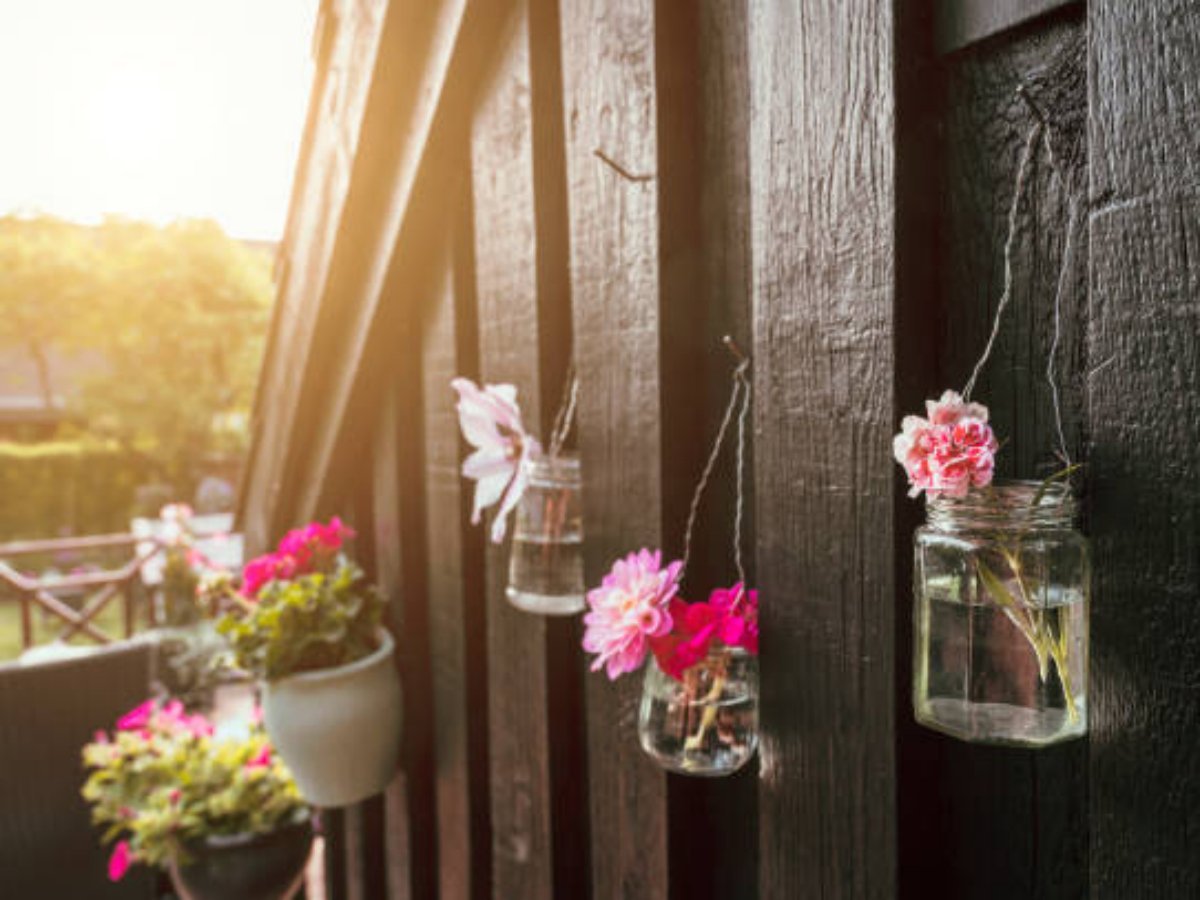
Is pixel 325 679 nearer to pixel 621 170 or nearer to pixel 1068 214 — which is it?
pixel 621 170

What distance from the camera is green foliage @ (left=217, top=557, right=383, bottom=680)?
1.59 metres

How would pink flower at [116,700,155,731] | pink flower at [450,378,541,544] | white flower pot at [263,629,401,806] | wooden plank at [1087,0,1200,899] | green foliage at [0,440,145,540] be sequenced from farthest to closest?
green foliage at [0,440,145,540] < pink flower at [116,700,155,731] < white flower pot at [263,629,401,806] < pink flower at [450,378,541,544] < wooden plank at [1087,0,1200,899]

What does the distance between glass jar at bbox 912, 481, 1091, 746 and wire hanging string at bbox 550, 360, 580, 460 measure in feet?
1.93

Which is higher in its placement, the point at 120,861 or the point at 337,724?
the point at 337,724

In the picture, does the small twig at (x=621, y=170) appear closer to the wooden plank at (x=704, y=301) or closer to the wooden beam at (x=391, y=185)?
the wooden plank at (x=704, y=301)

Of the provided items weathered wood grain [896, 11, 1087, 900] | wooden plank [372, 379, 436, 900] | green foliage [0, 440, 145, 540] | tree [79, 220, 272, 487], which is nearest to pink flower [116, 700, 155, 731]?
wooden plank [372, 379, 436, 900]

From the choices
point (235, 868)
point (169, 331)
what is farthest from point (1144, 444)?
point (169, 331)

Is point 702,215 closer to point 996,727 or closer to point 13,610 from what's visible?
point 996,727

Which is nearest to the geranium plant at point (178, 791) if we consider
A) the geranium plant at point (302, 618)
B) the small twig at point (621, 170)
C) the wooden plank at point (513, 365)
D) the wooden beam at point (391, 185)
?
the geranium plant at point (302, 618)

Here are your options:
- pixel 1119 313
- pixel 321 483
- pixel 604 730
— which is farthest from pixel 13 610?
pixel 1119 313

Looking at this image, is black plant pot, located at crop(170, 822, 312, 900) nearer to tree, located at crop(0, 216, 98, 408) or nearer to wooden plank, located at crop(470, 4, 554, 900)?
A: wooden plank, located at crop(470, 4, 554, 900)

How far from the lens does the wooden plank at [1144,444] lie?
0.50 metres

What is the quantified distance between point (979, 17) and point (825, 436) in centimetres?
31

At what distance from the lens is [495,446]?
3.39 feet
